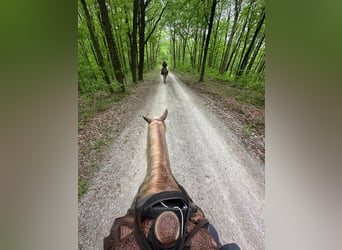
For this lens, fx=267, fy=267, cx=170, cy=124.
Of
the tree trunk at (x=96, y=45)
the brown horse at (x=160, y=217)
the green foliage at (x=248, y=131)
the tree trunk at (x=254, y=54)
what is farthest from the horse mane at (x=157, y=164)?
the tree trunk at (x=254, y=54)

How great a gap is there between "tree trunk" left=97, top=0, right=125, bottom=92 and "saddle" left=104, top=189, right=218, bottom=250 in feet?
2.51

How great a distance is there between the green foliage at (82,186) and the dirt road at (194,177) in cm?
3

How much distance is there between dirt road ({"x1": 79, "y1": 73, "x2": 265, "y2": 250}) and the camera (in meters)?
1.49

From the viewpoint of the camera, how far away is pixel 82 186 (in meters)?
1.53

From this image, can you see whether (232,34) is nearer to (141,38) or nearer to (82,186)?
(141,38)

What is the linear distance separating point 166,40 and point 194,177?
2.84 feet

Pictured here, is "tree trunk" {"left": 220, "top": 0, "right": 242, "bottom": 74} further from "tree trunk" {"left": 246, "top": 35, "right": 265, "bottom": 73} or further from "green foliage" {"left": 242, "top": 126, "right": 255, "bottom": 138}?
"green foliage" {"left": 242, "top": 126, "right": 255, "bottom": 138}

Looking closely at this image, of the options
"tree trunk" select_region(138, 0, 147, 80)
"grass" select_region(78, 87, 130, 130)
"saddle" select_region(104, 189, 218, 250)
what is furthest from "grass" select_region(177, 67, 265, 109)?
"saddle" select_region(104, 189, 218, 250)

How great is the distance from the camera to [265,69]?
5.20 feet

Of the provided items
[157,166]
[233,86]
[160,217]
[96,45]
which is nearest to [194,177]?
[157,166]

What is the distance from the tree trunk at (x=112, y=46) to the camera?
1.55 metres
